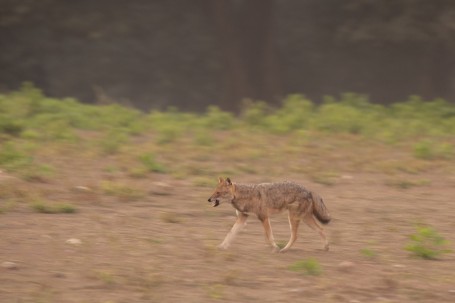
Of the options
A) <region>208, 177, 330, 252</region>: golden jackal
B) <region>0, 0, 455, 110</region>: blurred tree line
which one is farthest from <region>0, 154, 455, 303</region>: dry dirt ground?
<region>0, 0, 455, 110</region>: blurred tree line

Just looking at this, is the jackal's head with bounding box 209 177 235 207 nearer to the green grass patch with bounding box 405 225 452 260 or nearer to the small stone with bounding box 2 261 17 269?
the green grass patch with bounding box 405 225 452 260

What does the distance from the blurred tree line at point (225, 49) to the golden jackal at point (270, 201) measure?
48.1ft

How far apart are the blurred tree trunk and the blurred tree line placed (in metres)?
0.03

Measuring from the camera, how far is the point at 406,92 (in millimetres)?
31328

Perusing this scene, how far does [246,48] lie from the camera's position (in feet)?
87.7

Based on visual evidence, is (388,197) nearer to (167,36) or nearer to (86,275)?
(86,275)

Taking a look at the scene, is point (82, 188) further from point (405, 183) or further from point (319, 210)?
point (405, 183)

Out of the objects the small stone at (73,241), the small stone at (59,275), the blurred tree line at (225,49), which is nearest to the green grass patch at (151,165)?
the small stone at (73,241)

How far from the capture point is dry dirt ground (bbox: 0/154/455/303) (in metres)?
7.43

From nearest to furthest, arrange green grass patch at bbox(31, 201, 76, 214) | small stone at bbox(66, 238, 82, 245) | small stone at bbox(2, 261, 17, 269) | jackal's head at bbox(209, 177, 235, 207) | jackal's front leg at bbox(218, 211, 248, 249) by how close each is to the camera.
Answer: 1. small stone at bbox(2, 261, 17, 269)
2. small stone at bbox(66, 238, 82, 245)
3. jackal's front leg at bbox(218, 211, 248, 249)
4. jackal's head at bbox(209, 177, 235, 207)
5. green grass patch at bbox(31, 201, 76, 214)

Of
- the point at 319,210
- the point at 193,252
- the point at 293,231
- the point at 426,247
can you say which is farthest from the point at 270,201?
the point at 426,247

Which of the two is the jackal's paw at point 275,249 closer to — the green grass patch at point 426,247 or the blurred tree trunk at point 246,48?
the green grass patch at point 426,247

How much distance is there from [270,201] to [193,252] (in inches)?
33.2

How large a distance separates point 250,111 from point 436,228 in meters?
8.58
